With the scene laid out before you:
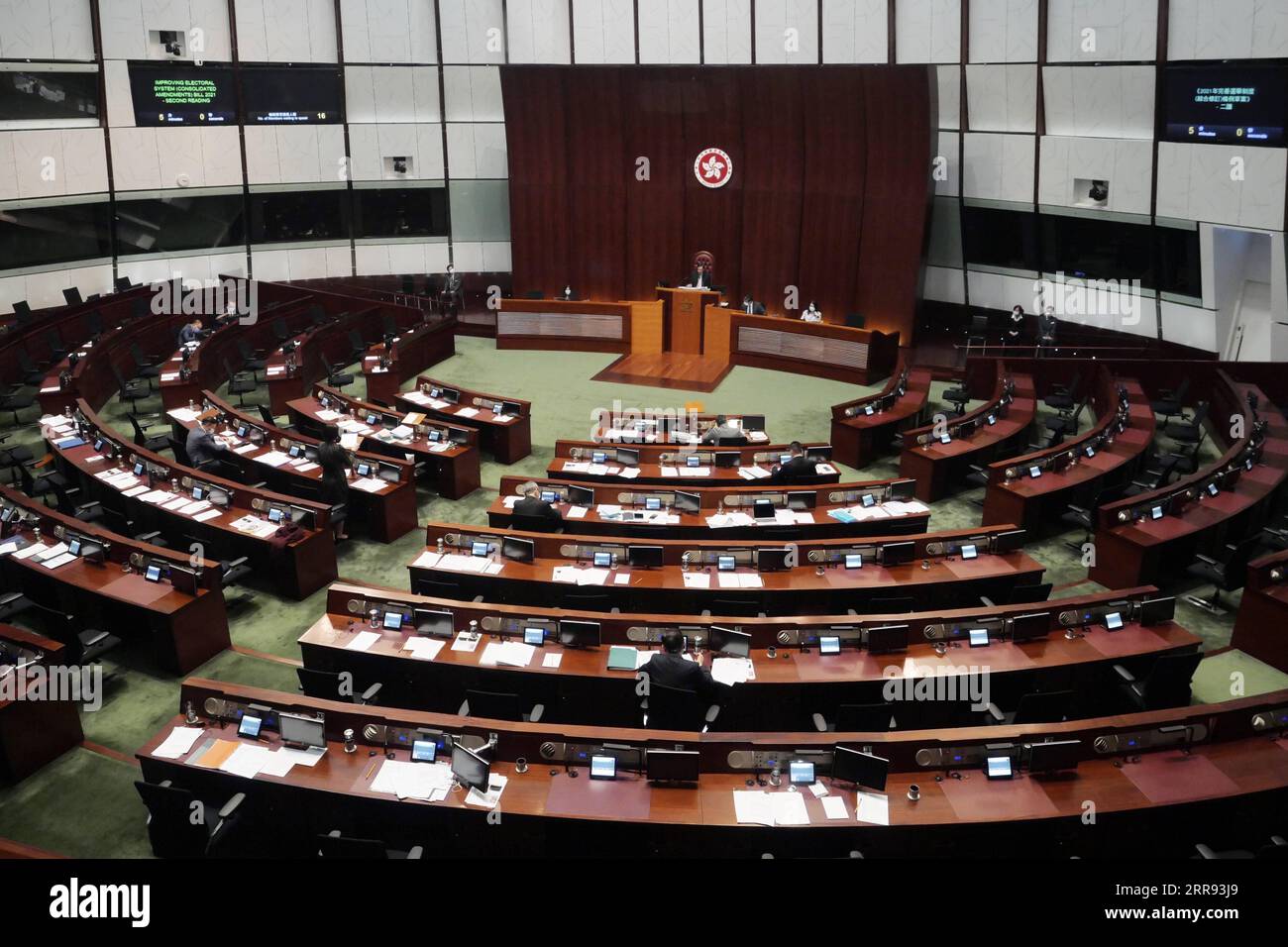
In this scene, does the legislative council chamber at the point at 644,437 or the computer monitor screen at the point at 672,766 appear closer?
the computer monitor screen at the point at 672,766

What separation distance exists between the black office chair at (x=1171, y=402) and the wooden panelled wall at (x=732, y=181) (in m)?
4.31

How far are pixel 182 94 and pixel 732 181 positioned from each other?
10.1 m

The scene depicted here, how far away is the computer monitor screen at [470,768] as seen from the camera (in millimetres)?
5551

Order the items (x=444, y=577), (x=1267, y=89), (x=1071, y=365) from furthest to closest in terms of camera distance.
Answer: (x=1071, y=365), (x=1267, y=89), (x=444, y=577)

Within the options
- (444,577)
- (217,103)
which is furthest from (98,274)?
(444,577)

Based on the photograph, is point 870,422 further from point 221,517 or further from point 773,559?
point 221,517

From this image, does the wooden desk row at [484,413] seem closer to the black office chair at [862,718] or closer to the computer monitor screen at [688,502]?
the computer monitor screen at [688,502]

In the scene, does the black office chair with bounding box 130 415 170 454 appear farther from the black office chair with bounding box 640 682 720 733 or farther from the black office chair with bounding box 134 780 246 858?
the black office chair with bounding box 640 682 720 733

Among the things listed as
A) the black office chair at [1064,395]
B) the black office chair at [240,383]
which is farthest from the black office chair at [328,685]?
the black office chair at [1064,395]

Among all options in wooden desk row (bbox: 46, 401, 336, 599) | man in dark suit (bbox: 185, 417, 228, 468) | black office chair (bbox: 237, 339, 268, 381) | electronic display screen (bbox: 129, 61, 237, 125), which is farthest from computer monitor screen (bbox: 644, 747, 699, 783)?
electronic display screen (bbox: 129, 61, 237, 125)

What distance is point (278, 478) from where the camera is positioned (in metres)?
10.7

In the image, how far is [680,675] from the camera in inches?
255
